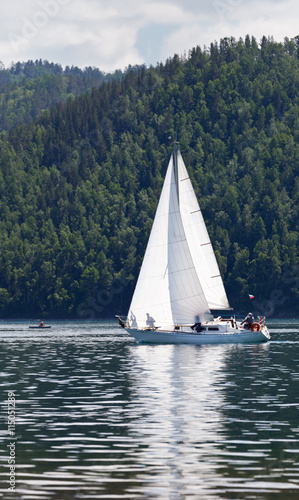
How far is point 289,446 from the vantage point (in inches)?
1209

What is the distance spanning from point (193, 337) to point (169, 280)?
5.70 metres

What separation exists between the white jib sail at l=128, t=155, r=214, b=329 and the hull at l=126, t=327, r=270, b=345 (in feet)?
3.32

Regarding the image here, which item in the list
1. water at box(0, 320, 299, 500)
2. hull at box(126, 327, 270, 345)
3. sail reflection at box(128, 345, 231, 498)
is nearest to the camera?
water at box(0, 320, 299, 500)

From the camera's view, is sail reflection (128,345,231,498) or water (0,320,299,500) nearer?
water (0,320,299,500)

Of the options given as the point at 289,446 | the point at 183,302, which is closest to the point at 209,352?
the point at 183,302

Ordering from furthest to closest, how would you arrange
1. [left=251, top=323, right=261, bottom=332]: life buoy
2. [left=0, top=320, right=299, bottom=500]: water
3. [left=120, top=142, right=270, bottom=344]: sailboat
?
[left=251, top=323, right=261, bottom=332]: life buoy → [left=120, top=142, right=270, bottom=344]: sailboat → [left=0, top=320, right=299, bottom=500]: water

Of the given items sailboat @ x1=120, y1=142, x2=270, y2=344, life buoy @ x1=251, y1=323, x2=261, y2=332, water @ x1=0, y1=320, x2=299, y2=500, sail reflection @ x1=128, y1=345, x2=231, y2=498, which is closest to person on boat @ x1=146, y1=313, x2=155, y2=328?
sailboat @ x1=120, y1=142, x2=270, y2=344

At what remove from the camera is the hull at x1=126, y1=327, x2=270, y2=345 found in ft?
296

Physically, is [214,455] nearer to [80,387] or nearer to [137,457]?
[137,457]

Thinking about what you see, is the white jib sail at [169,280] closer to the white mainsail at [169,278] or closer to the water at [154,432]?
the white mainsail at [169,278]

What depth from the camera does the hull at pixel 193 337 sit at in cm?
9025

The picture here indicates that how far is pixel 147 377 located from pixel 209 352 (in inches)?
1011

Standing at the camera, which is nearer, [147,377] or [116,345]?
[147,377]

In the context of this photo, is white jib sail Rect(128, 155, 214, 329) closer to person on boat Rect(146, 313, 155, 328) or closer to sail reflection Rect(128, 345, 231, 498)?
person on boat Rect(146, 313, 155, 328)
